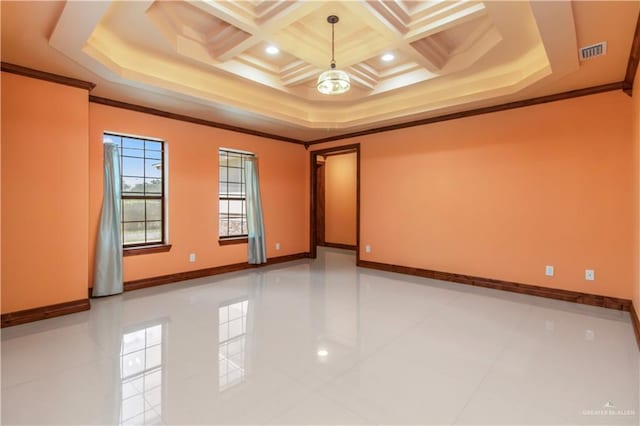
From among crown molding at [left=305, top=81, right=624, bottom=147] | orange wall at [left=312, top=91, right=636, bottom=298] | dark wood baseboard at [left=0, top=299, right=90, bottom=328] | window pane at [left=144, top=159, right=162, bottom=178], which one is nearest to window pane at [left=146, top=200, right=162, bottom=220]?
window pane at [left=144, top=159, right=162, bottom=178]

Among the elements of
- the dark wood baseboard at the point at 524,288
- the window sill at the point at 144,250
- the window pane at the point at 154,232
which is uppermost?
the window pane at the point at 154,232

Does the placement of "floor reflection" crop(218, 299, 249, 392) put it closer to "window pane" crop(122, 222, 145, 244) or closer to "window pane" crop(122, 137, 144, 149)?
"window pane" crop(122, 222, 145, 244)

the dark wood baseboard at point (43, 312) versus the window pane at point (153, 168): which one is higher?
the window pane at point (153, 168)

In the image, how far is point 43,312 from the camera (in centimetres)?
329

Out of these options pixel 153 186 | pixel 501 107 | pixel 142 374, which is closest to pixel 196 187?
pixel 153 186

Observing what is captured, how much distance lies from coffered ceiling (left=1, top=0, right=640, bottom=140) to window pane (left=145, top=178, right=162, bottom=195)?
42.0 inches

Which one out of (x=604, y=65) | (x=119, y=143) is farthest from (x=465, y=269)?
(x=119, y=143)

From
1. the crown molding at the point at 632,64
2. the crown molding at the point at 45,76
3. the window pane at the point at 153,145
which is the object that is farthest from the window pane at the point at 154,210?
the crown molding at the point at 632,64

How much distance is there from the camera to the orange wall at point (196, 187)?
4090 millimetres

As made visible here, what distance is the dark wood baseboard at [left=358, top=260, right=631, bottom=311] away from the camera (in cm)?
364

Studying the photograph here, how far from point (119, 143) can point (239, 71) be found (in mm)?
1984

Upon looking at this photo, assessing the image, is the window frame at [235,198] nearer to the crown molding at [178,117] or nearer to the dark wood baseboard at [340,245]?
the crown molding at [178,117]

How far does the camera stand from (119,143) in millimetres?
4383

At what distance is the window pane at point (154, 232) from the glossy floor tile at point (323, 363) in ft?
3.42
